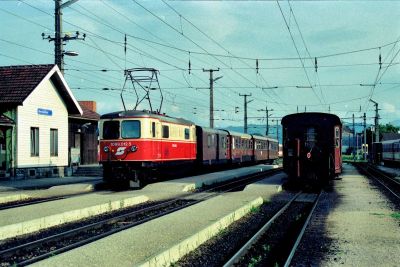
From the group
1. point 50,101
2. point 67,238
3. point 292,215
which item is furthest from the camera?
point 50,101

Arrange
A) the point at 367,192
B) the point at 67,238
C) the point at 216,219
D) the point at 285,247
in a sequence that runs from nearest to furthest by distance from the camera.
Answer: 1. the point at 285,247
2. the point at 67,238
3. the point at 216,219
4. the point at 367,192

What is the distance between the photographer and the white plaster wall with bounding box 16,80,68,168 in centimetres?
2441

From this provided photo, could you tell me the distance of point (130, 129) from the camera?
65.5ft

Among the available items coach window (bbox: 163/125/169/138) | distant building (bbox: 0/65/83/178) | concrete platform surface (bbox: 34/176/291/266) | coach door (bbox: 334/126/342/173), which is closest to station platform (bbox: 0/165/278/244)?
concrete platform surface (bbox: 34/176/291/266)

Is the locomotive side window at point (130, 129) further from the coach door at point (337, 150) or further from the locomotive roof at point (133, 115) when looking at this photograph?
the coach door at point (337, 150)

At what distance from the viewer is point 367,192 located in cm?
1927

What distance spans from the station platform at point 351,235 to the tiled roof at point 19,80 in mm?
15513

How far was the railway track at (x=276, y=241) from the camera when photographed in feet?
25.6

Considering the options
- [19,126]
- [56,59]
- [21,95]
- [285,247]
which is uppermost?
[56,59]

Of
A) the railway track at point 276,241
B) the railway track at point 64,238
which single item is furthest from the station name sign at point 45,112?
the railway track at point 276,241

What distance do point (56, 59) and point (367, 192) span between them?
1487cm

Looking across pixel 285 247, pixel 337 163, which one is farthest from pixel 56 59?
pixel 285 247

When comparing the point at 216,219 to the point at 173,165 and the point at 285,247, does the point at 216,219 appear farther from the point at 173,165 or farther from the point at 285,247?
the point at 173,165

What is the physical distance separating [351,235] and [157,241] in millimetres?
4000
